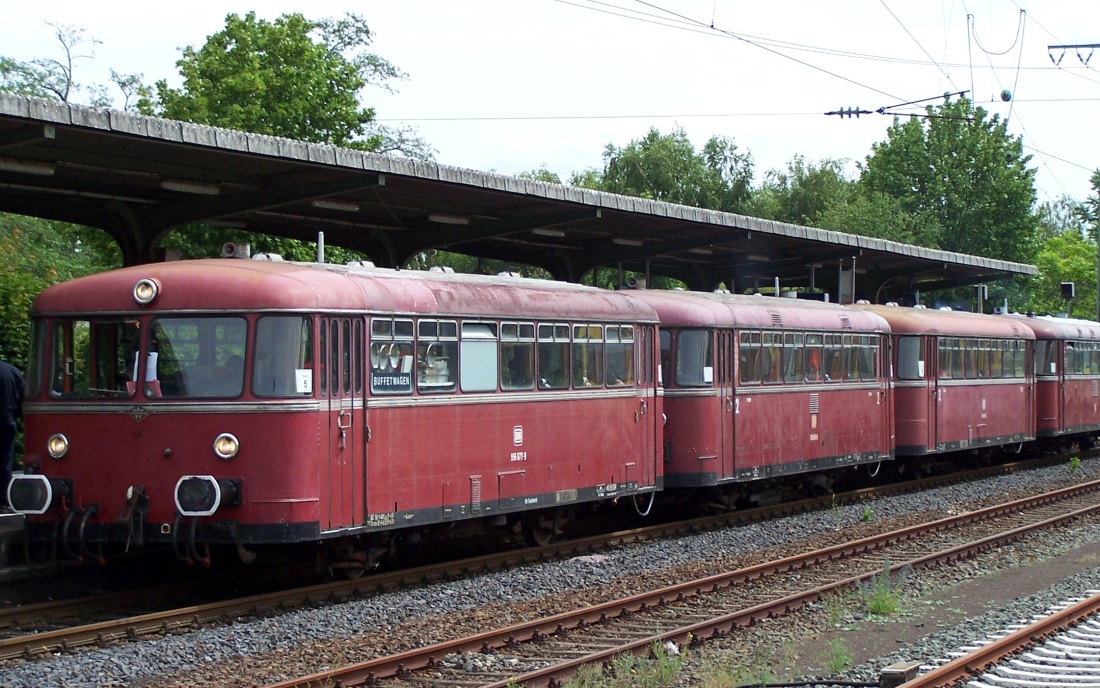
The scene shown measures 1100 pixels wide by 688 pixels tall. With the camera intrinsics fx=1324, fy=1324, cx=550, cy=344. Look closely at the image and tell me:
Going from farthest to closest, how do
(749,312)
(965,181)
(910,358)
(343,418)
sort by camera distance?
(965,181), (910,358), (749,312), (343,418)

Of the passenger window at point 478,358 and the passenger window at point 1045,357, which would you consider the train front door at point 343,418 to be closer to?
the passenger window at point 478,358

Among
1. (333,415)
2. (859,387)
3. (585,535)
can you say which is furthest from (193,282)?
(859,387)

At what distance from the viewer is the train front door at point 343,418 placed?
1123cm

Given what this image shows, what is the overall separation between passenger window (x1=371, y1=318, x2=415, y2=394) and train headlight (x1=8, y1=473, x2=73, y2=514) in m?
2.79

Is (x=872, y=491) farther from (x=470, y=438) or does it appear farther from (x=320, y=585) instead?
(x=320, y=585)

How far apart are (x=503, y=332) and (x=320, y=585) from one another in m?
3.15

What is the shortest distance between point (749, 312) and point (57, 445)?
974 cm

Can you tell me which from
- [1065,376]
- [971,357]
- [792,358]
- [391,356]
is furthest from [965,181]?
[391,356]

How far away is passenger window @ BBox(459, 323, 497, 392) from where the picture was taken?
12883mm

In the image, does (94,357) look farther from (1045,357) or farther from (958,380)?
(1045,357)

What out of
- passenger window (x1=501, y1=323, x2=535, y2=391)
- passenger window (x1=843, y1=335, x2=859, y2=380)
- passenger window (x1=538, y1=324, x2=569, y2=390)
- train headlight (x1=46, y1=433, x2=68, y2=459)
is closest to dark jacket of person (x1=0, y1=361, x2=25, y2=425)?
train headlight (x1=46, y1=433, x2=68, y2=459)

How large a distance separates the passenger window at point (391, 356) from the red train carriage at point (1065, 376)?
19854mm

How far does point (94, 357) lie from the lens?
37.8ft

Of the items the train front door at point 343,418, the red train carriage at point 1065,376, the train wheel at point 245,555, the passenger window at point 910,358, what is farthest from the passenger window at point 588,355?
the red train carriage at point 1065,376
